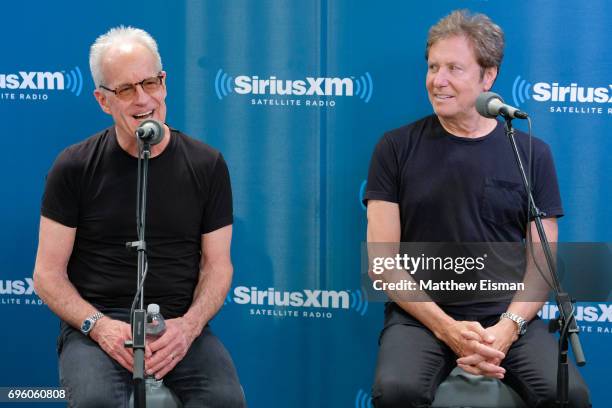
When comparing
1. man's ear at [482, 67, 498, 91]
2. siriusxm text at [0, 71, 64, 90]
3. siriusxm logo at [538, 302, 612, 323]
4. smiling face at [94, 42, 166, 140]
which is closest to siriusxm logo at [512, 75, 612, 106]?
man's ear at [482, 67, 498, 91]

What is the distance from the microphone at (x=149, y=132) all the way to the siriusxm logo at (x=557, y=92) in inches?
63.9

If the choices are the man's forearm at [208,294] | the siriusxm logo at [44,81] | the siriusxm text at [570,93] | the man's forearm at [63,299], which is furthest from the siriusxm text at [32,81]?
the siriusxm text at [570,93]

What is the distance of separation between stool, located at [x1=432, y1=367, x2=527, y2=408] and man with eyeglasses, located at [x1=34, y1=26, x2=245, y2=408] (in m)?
0.66

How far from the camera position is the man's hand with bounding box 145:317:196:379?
2525 millimetres

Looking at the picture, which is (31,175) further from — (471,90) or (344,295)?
(471,90)

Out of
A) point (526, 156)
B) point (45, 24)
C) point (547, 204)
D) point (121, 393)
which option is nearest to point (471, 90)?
point (526, 156)

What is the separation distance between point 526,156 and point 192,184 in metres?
1.22

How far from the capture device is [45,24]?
3381 millimetres

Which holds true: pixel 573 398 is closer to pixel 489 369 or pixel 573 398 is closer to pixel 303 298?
pixel 489 369

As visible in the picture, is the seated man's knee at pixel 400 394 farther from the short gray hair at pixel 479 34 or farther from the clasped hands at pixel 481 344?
the short gray hair at pixel 479 34

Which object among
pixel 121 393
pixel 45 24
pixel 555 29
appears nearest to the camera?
pixel 121 393

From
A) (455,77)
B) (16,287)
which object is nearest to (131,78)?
(455,77)

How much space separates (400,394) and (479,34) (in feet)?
4.30

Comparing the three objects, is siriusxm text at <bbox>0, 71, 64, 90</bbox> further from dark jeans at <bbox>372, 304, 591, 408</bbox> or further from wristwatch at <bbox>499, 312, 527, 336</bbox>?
wristwatch at <bbox>499, 312, 527, 336</bbox>
